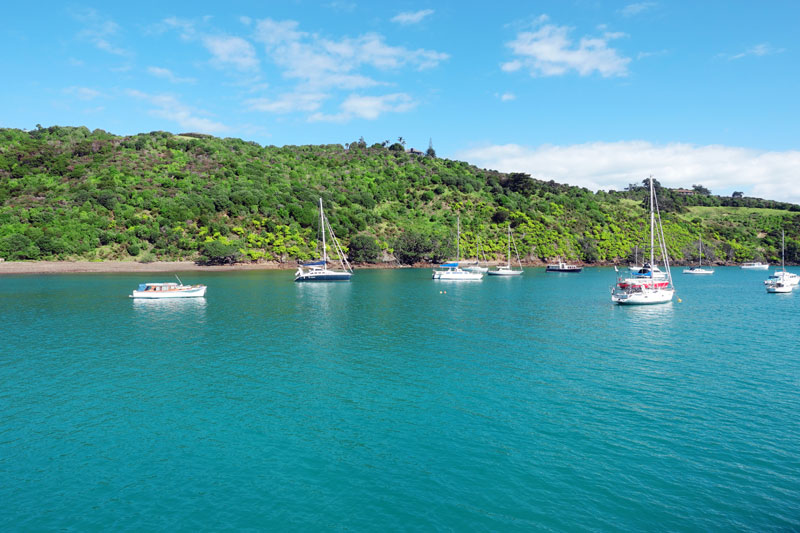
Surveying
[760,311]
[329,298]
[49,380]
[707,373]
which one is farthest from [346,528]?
[760,311]

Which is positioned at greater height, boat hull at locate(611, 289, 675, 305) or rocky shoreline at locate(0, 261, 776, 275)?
rocky shoreline at locate(0, 261, 776, 275)

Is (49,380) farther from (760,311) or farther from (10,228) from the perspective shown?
(10,228)

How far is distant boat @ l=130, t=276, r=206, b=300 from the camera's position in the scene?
67.6 meters

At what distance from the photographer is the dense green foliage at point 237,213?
129875 mm

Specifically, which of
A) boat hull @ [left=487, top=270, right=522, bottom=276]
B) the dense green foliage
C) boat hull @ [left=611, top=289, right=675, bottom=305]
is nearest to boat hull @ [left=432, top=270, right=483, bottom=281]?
boat hull @ [left=487, top=270, right=522, bottom=276]

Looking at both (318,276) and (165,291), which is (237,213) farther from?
(165,291)

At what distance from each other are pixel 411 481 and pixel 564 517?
209 inches

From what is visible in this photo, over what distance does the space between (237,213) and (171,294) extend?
272 ft

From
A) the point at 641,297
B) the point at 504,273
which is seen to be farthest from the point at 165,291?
the point at 504,273

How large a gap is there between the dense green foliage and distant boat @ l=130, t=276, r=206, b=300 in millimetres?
62016

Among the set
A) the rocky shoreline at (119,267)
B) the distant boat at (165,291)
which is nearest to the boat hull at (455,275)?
the rocky shoreline at (119,267)

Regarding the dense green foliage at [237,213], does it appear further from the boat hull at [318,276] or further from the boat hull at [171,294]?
the boat hull at [171,294]

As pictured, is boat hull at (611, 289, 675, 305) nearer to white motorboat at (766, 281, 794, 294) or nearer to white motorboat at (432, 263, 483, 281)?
white motorboat at (766, 281, 794, 294)

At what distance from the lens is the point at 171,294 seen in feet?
227
